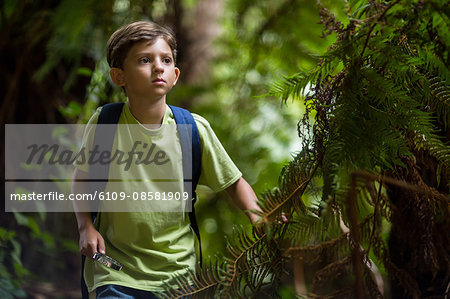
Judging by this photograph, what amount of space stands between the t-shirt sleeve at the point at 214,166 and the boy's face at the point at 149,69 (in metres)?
0.10

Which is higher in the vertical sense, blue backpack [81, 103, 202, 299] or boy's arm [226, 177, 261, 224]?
blue backpack [81, 103, 202, 299]

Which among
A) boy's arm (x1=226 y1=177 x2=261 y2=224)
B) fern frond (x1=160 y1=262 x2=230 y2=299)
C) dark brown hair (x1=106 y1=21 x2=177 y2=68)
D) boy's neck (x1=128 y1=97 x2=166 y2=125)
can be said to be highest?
dark brown hair (x1=106 y1=21 x2=177 y2=68)

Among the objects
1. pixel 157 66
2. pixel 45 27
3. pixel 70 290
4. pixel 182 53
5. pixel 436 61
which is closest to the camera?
pixel 436 61

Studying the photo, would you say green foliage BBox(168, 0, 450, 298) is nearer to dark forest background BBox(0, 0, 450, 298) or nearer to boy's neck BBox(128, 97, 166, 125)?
dark forest background BBox(0, 0, 450, 298)

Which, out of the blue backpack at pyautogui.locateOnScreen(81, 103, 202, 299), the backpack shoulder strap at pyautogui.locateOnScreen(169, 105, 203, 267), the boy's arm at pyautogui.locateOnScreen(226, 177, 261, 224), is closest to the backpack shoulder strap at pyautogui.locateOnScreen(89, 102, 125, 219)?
the blue backpack at pyautogui.locateOnScreen(81, 103, 202, 299)

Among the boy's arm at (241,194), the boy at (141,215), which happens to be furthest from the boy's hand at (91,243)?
the boy's arm at (241,194)

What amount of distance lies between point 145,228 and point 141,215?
0.08 feet

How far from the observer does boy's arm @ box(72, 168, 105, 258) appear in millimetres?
721

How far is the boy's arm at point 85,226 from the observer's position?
2.37 ft

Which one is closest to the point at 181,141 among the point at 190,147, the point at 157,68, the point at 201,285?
the point at 190,147

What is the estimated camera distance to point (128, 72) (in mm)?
734

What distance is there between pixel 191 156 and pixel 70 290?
0.99 m

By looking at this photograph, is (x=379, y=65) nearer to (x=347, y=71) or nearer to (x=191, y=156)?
(x=347, y=71)

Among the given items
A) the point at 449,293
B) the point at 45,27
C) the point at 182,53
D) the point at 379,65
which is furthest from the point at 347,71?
the point at 182,53
